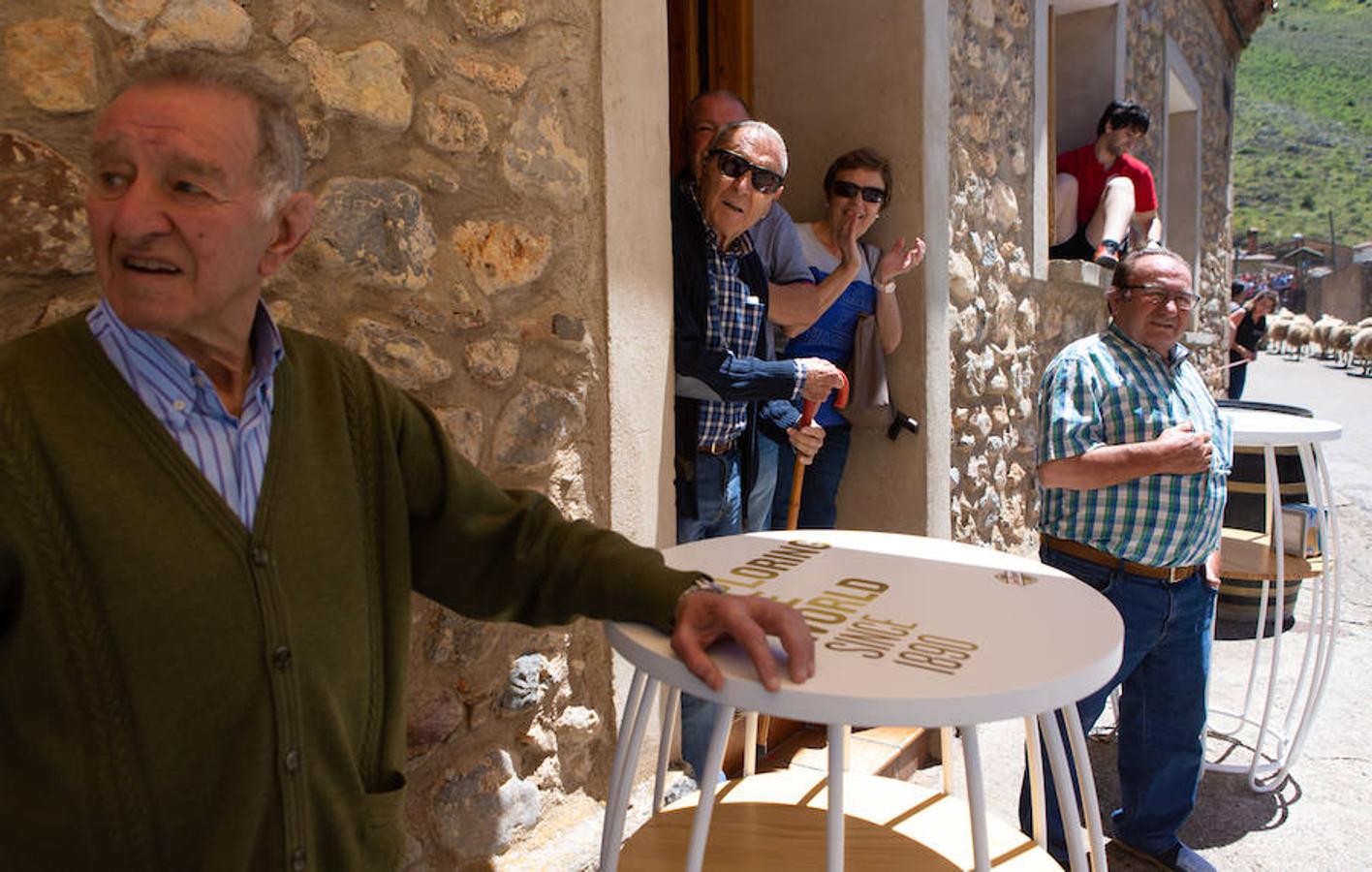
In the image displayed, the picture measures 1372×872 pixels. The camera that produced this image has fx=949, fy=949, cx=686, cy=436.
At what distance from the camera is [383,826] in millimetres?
1182

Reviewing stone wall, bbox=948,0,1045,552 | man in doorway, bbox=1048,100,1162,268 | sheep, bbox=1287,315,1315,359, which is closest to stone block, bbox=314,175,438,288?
stone wall, bbox=948,0,1045,552

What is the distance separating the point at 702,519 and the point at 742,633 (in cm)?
128

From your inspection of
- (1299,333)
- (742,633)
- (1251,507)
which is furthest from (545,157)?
(1299,333)

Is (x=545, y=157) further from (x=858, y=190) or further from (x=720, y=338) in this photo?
(x=858, y=190)

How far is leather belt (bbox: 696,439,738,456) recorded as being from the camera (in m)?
2.44

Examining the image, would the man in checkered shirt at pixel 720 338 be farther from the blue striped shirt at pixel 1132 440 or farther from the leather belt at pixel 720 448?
the blue striped shirt at pixel 1132 440

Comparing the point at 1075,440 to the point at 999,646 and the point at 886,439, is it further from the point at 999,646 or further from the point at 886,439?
the point at 999,646

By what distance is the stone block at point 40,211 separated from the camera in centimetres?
125

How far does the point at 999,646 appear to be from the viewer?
1.27 meters

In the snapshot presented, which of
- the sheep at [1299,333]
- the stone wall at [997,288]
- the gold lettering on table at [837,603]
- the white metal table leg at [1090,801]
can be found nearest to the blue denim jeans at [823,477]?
the stone wall at [997,288]

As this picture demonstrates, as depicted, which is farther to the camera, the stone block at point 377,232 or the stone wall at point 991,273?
the stone wall at point 991,273

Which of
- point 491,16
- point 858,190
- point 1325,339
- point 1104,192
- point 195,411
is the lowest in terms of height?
point 195,411

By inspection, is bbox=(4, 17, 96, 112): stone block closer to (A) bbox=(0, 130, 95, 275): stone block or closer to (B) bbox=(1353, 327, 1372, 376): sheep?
(A) bbox=(0, 130, 95, 275): stone block

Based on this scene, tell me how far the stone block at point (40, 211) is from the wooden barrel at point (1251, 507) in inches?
149
